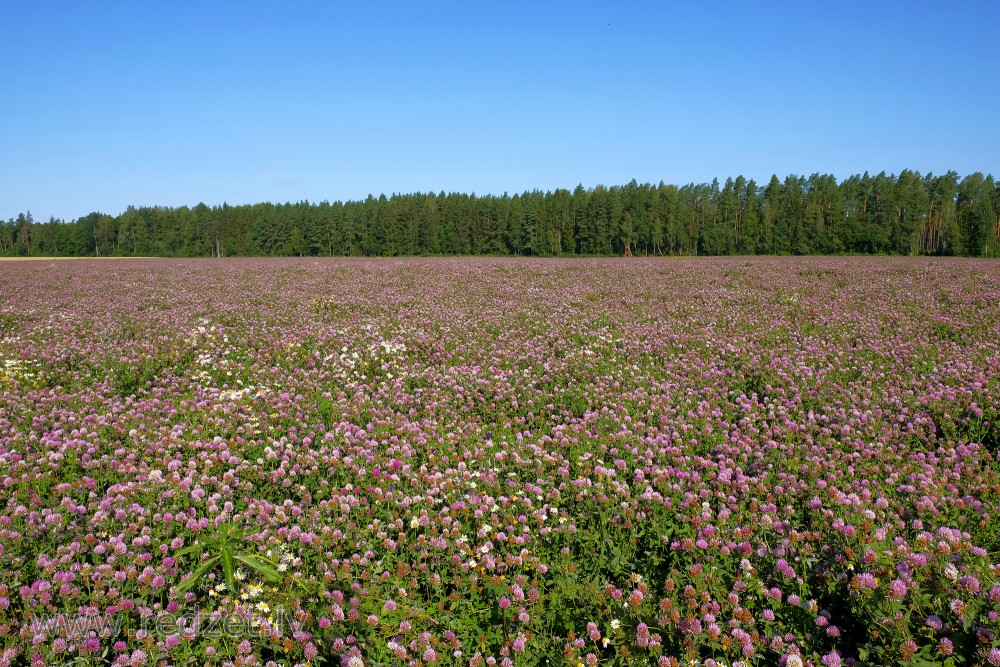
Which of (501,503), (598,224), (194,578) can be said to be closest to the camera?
(194,578)

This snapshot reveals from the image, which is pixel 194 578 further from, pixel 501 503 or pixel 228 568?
Answer: pixel 501 503

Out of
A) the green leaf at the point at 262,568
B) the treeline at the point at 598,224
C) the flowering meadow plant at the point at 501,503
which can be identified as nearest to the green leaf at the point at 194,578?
the flowering meadow plant at the point at 501,503

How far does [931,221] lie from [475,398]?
320ft

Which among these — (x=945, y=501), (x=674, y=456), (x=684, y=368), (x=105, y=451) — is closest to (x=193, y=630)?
(x=105, y=451)

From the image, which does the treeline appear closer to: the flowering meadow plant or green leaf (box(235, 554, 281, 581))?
the flowering meadow plant

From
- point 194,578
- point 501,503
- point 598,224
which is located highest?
point 598,224

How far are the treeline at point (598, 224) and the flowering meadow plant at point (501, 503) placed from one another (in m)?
80.5

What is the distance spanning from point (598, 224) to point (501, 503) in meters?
90.1

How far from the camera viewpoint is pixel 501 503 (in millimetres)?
4496

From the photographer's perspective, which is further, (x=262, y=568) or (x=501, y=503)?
(x=501, y=503)

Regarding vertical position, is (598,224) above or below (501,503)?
above

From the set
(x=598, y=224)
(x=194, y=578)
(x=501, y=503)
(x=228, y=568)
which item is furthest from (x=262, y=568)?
(x=598, y=224)

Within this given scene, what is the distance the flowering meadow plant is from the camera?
295cm

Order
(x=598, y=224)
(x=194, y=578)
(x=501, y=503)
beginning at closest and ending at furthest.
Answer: (x=194, y=578) → (x=501, y=503) → (x=598, y=224)
